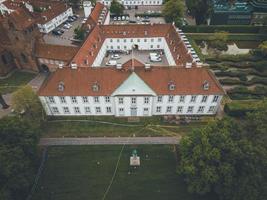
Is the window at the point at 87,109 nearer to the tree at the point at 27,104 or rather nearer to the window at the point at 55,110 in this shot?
the window at the point at 55,110

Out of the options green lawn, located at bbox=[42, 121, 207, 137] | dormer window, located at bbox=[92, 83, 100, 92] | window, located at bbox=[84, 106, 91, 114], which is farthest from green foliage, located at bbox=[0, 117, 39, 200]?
dormer window, located at bbox=[92, 83, 100, 92]

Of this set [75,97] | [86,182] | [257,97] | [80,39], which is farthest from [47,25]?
[257,97]

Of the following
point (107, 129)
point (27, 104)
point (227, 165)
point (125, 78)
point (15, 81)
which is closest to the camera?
point (227, 165)

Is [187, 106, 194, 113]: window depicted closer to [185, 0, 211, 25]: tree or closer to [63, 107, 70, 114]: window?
[63, 107, 70, 114]: window

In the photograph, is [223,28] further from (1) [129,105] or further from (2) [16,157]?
(2) [16,157]

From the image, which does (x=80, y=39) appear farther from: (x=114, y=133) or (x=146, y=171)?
(x=146, y=171)

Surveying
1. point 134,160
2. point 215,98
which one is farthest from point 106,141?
point 215,98

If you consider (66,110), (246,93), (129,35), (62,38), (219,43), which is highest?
(129,35)
